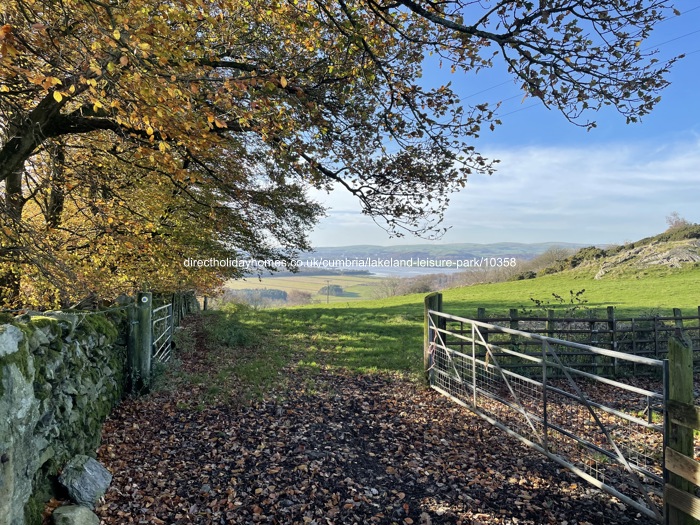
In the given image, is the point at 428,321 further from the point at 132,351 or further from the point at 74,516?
the point at 74,516

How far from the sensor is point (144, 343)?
6.79 meters

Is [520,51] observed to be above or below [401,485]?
above

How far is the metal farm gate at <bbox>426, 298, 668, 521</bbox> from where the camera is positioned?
4.02 metres

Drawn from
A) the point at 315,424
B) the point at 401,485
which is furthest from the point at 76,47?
the point at 401,485

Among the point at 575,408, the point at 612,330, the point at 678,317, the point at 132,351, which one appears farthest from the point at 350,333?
the point at 678,317

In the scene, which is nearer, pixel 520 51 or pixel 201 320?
pixel 520 51

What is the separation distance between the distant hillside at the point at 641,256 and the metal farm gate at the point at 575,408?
90.6ft

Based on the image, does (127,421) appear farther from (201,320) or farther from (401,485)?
(201,320)

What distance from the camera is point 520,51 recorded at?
404 centimetres

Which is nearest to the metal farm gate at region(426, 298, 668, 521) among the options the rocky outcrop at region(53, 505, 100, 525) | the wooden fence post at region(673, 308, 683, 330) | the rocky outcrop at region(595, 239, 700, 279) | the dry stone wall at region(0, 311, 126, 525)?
the wooden fence post at region(673, 308, 683, 330)

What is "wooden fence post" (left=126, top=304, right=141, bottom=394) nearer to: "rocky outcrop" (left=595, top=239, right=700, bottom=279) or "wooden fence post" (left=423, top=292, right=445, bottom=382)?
"wooden fence post" (left=423, top=292, right=445, bottom=382)

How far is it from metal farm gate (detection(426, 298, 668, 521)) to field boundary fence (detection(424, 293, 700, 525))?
0.04ft

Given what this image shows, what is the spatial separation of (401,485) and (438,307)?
4.27 m

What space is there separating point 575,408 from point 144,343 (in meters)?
7.40
